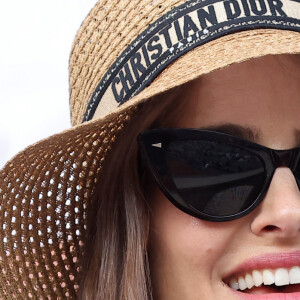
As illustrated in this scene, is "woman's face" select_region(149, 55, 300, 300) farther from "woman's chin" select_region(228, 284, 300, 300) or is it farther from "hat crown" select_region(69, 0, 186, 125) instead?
"hat crown" select_region(69, 0, 186, 125)

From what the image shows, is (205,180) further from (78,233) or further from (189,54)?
(78,233)

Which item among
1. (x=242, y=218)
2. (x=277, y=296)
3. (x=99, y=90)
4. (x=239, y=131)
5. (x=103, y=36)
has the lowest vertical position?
(x=277, y=296)

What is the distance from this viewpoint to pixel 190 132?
4.17 ft

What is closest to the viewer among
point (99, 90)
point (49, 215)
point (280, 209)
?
point (280, 209)

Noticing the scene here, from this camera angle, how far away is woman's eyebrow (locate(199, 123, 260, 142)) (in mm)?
1311

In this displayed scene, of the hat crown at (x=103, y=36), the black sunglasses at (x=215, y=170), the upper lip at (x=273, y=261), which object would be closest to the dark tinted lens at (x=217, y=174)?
the black sunglasses at (x=215, y=170)

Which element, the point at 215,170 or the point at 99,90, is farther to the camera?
the point at 99,90

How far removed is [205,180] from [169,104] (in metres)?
0.19

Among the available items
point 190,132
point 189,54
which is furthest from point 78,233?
point 189,54

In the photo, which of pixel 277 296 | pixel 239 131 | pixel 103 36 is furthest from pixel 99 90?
pixel 277 296

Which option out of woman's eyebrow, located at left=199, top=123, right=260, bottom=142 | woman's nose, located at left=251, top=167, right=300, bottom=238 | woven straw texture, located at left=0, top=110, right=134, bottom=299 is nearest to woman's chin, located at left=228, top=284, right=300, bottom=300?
woman's nose, located at left=251, top=167, right=300, bottom=238

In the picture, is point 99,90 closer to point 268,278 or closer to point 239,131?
point 239,131

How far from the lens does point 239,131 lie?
1.31 meters

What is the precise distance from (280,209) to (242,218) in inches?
3.4
